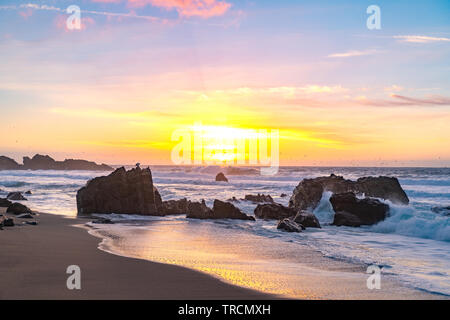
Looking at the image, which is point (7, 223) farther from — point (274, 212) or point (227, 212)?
point (274, 212)

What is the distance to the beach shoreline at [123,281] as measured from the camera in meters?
7.64

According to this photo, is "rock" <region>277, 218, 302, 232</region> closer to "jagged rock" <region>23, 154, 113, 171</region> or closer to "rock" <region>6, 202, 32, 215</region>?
"rock" <region>6, 202, 32, 215</region>

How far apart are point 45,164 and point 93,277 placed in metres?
166

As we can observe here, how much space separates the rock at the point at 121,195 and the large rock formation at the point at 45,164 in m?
143

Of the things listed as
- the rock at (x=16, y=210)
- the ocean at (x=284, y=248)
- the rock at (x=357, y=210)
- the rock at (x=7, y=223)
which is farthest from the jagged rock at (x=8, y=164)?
the rock at (x=357, y=210)

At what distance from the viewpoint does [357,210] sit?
2364 centimetres

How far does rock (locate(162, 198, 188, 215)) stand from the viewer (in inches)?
1071

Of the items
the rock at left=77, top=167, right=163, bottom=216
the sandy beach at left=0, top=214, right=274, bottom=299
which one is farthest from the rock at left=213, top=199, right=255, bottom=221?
the sandy beach at left=0, top=214, right=274, bottom=299

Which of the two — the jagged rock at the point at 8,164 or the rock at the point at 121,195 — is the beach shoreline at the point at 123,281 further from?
the jagged rock at the point at 8,164

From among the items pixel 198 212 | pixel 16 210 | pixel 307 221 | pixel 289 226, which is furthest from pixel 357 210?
pixel 16 210

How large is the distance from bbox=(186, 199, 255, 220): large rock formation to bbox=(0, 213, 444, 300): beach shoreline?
12836 mm
